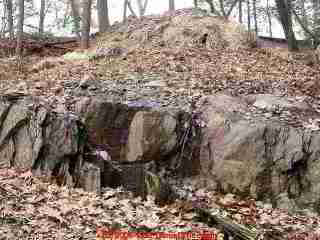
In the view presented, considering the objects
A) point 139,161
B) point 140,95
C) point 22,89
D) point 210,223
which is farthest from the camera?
point 22,89

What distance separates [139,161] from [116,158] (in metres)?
0.53

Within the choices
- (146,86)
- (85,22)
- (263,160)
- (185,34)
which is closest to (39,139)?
(146,86)

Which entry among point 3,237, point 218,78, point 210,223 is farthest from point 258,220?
point 218,78

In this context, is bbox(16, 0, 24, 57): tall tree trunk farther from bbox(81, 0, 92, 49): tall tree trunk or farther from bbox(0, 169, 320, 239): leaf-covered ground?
bbox(0, 169, 320, 239): leaf-covered ground

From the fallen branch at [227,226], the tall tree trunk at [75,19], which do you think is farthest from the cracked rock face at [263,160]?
the tall tree trunk at [75,19]

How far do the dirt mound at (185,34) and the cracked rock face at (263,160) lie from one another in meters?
6.11

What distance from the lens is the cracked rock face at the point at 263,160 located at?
8.93 metres

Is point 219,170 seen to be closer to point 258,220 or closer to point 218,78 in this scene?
point 258,220

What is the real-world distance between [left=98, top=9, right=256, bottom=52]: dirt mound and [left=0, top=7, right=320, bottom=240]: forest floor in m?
0.04

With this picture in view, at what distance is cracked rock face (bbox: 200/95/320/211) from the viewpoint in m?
8.93

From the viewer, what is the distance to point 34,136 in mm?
10008

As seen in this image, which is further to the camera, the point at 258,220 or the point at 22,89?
the point at 22,89

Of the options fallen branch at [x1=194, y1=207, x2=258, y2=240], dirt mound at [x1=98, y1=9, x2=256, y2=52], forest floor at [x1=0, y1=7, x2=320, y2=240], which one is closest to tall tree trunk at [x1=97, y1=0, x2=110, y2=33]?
forest floor at [x1=0, y1=7, x2=320, y2=240]

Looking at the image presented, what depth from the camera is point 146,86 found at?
11.7m
